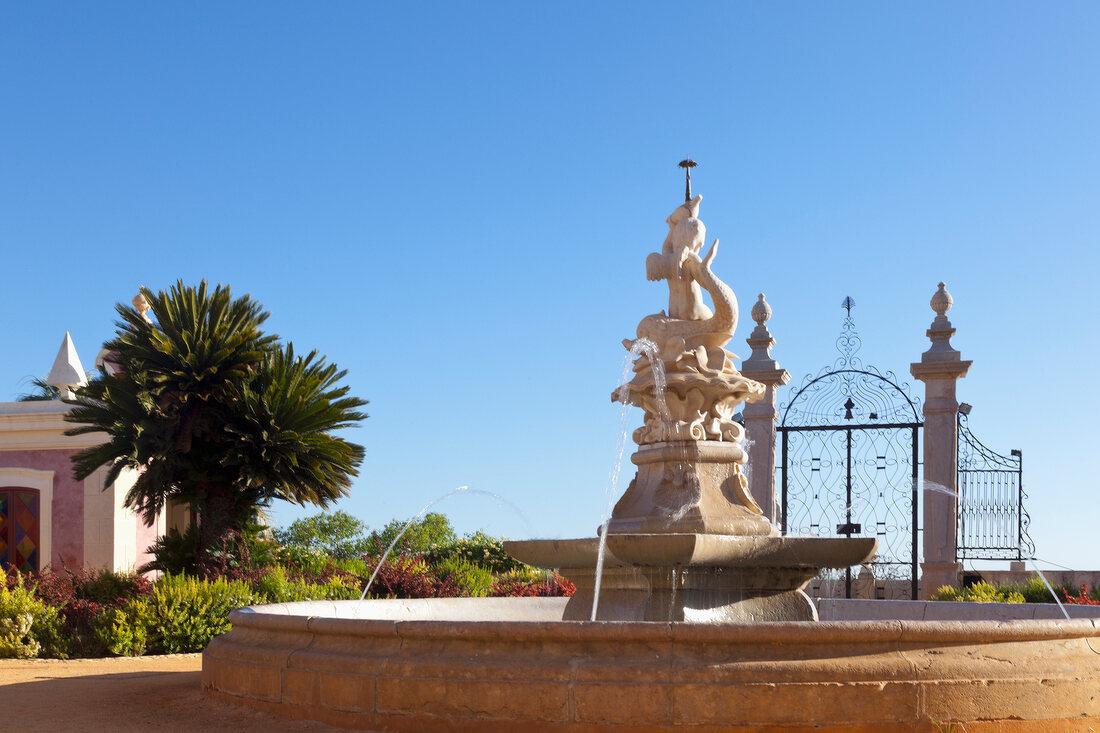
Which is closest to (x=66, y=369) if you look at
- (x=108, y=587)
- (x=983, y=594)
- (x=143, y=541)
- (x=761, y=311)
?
(x=143, y=541)

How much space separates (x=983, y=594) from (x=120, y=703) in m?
9.75

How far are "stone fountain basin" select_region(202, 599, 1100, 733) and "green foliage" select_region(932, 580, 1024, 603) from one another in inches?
289

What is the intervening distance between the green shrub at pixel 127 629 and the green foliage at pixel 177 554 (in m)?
3.55

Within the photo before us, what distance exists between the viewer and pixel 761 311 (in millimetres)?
15914

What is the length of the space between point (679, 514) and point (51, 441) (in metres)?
13.5

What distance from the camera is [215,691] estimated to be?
6918mm

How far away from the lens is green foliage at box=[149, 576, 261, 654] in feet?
37.1

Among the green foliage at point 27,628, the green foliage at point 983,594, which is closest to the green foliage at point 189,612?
the green foliage at point 27,628

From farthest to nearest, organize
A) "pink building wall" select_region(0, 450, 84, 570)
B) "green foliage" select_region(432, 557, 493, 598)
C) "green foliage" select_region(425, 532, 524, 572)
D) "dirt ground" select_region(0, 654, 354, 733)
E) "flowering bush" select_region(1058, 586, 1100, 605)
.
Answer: "green foliage" select_region(425, 532, 524, 572) → "pink building wall" select_region(0, 450, 84, 570) → "green foliage" select_region(432, 557, 493, 598) → "flowering bush" select_region(1058, 586, 1100, 605) → "dirt ground" select_region(0, 654, 354, 733)

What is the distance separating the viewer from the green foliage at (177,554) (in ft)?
49.6

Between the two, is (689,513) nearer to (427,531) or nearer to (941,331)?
(941,331)

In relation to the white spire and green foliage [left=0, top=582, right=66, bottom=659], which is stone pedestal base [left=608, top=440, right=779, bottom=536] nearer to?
green foliage [left=0, top=582, right=66, bottom=659]

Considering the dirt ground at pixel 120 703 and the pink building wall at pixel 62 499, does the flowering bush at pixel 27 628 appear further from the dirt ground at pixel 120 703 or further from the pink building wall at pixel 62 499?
the pink building wall at pixel 62 499

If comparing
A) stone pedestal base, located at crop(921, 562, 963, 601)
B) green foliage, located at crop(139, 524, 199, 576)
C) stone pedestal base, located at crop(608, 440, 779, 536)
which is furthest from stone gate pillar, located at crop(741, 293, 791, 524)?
green foliage, located at crop(139, 524, 199, 576)
